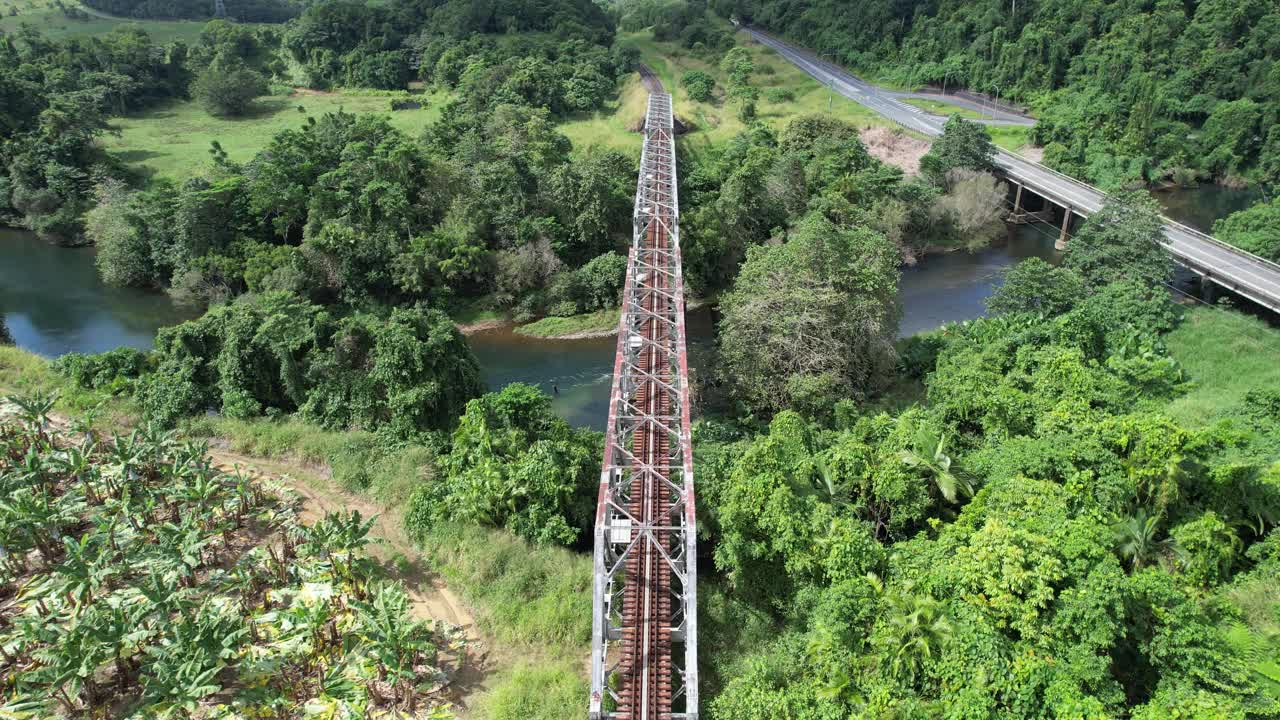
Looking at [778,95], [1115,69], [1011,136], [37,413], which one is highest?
[1115,69]

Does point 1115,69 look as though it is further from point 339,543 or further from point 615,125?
point 339,543

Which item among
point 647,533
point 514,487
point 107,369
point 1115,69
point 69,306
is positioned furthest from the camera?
point 1115,69

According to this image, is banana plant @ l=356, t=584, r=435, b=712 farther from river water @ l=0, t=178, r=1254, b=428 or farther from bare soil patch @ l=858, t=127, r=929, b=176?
bare soil patch @ l=858, t=127, r=929, b=176

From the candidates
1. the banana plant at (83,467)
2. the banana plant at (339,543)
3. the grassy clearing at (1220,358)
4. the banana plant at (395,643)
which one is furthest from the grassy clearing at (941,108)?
the banana plant at (83,467)

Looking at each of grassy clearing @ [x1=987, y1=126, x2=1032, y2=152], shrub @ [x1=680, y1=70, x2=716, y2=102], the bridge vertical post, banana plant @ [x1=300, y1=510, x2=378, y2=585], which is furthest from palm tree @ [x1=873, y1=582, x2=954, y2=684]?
shrub @ [x1=680, y1=70, x2=716, y2=102]

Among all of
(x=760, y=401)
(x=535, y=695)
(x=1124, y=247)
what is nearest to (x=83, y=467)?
(x=535, y=695)

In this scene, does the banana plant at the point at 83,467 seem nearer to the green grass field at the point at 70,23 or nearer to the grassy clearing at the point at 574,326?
the grassy clearing at the point at 574,326
